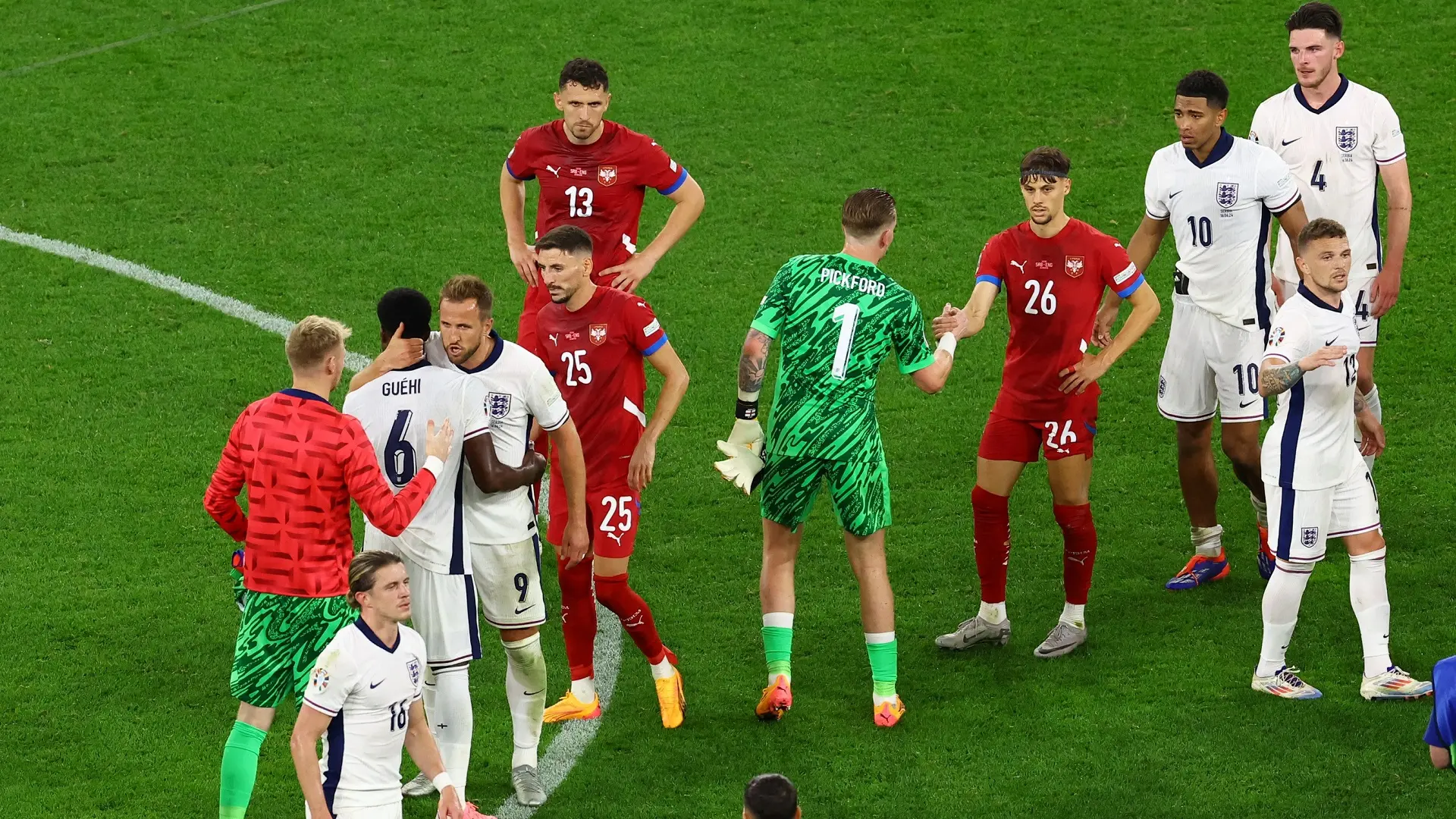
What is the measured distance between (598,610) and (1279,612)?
3.36m

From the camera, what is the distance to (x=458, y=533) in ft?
20.4

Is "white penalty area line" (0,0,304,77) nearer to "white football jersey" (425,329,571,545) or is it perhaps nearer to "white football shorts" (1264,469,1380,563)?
"white football jersey" (425,329,571,545)

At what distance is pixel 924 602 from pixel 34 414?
17.6ft

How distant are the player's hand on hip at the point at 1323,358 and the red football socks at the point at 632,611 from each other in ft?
9.18

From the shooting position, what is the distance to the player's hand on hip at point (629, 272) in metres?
7.95

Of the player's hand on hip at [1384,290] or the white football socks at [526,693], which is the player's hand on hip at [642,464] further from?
the player's hand on hip at [1384,290]

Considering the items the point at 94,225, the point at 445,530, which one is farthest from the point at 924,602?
the point at 94,225

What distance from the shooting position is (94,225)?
12.2 meters

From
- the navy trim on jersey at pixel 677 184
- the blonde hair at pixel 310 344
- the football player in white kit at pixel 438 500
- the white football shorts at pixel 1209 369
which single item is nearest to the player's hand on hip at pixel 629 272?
the navy trim on jersey at pixel 677 184

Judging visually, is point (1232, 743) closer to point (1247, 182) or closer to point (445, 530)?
point (1247, 182)

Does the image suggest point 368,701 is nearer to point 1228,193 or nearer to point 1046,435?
point 1046,435

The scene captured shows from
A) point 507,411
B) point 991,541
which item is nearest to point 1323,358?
point 991,541

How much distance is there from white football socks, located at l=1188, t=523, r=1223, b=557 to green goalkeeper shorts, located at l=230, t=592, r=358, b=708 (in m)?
4.26

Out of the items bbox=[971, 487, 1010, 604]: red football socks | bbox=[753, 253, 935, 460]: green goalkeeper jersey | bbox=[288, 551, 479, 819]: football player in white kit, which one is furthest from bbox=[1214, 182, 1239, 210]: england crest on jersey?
bbox=[288, 551, 479, 819]: football player in white kit
